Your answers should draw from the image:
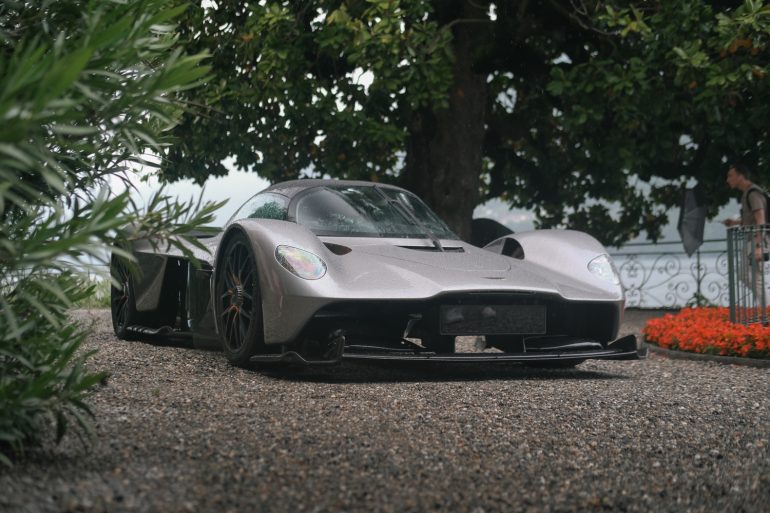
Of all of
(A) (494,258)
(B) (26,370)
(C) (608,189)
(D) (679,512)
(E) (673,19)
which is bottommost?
(D) (679,512)

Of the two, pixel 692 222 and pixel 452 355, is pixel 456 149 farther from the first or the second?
pixel 452 355

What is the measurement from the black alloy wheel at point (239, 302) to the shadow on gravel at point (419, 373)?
0.68ft

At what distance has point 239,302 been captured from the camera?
6.28 meters

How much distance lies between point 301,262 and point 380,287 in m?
0.50

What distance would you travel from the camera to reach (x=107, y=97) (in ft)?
11.9

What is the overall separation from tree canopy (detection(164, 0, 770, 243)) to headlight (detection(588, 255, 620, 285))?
4702 mm

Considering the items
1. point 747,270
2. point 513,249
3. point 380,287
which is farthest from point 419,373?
point 747,270

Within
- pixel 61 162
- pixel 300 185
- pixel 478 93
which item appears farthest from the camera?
pixel 478 93

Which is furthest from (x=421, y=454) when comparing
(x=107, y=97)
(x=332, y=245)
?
(x=332, y=245)

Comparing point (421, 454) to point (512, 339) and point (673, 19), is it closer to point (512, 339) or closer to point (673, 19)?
point (512, 339)

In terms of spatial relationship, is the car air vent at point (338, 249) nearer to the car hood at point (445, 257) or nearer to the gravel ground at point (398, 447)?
the car hood at point (445, 257)

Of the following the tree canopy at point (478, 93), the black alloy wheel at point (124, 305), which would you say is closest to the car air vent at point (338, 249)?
the black alloy wheel at point (124, 305)

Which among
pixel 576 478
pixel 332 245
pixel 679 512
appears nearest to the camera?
pixel 679 512

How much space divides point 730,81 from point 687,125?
2674 millimetres
